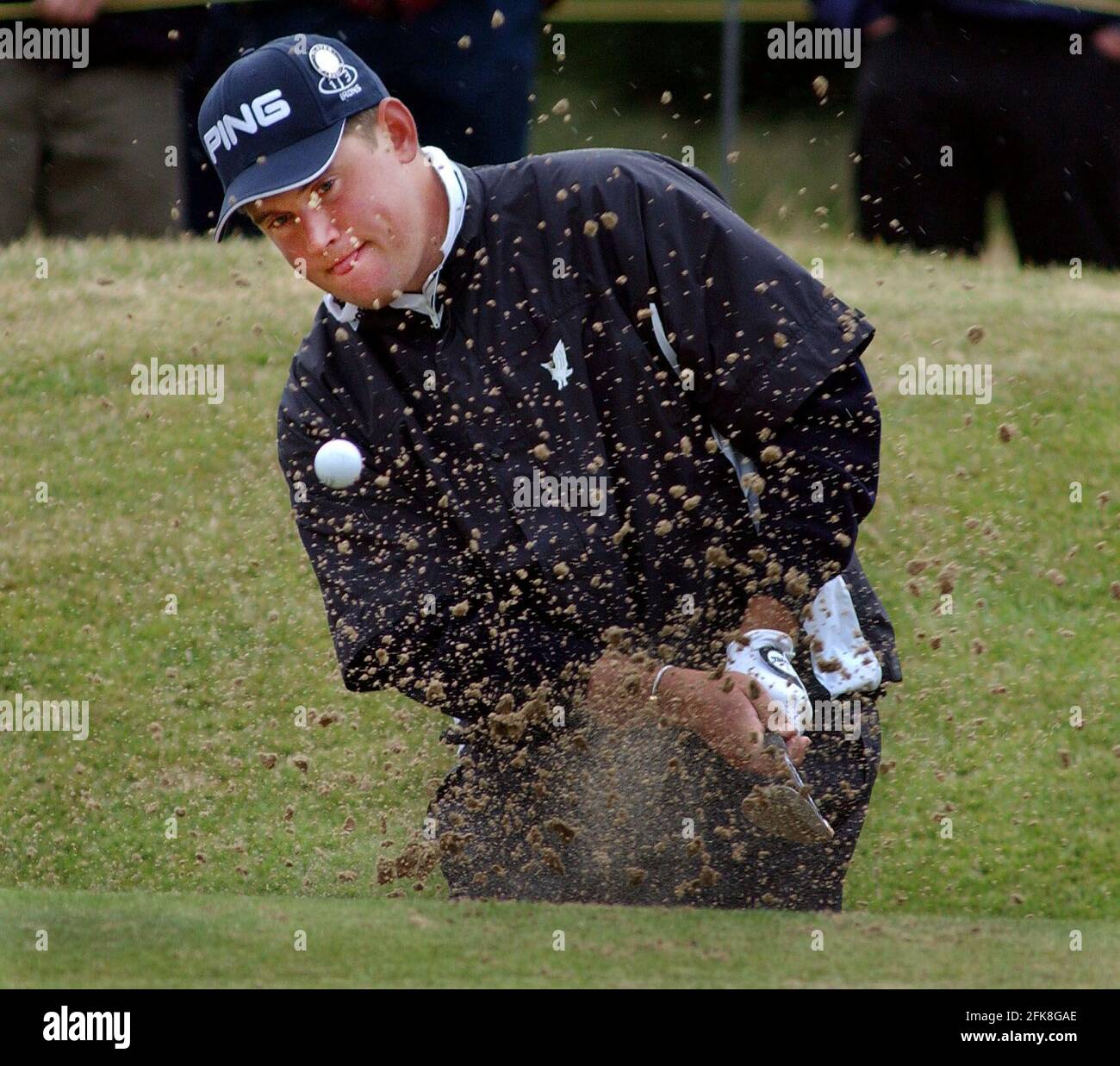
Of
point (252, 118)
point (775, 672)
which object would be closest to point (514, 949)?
point (775, 672)

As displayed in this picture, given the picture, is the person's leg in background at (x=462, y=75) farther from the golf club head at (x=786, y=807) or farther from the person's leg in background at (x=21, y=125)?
the golf club head at (x=786, y=807)

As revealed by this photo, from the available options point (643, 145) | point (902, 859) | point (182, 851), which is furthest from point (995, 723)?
point (643, 145)

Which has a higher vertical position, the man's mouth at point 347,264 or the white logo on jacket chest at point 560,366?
the man's mouth at point 347,264

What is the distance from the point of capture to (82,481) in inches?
214

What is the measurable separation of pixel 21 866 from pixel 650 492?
76.9 inches

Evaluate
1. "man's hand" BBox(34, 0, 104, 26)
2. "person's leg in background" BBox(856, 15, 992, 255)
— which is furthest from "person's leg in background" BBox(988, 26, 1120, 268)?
"man's hand" BBox(34, 0, 104, 26)

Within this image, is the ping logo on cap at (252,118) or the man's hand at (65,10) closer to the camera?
the ping logo on cap at (252,118)

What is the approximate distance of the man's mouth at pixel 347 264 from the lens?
3.39m

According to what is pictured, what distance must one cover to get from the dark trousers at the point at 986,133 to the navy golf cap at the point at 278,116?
306cm

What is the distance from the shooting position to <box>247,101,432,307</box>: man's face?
337 cm

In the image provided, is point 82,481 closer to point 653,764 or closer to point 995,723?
point 653,764

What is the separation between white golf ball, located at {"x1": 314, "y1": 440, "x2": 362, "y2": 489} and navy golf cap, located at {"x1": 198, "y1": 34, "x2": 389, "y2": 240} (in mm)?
469

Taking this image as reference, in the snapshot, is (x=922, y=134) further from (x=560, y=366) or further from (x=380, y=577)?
(x=380, y=577)

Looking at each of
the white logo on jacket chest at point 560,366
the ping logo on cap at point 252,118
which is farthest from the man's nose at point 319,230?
the white logo on jacket chest at point 560,366
